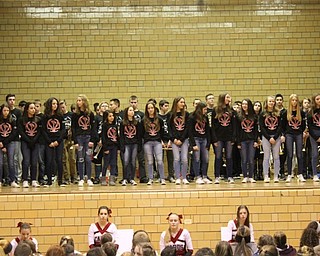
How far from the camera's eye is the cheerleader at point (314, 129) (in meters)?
14.3

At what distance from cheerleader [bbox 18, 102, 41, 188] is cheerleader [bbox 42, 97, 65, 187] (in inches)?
7.2

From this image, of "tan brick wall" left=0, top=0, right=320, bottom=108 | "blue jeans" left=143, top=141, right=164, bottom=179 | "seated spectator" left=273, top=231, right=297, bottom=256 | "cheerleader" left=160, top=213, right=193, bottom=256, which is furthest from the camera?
"tan brick wall" left=0, top=0, right=320, bottom=108

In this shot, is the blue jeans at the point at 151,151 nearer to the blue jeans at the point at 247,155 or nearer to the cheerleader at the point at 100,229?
the blue jeans at the point at 247,155

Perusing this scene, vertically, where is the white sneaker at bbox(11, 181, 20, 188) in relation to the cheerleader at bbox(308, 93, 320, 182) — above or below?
below

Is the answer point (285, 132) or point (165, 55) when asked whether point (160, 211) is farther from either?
point (165, 55)

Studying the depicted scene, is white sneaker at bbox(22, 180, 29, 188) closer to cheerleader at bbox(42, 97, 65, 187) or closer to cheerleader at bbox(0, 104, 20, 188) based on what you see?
cheerleader at bbox(0, 104, 20, 188)

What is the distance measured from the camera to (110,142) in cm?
1448

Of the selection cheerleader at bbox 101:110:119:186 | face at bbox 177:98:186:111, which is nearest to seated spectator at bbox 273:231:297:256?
face at bbox 177:98:186:111

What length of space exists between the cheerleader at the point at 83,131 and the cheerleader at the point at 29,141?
2.47 feet

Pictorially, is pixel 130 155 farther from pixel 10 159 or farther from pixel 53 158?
pixel 10 159

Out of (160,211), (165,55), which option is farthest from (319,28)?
(160,211)

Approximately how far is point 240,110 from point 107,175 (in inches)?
135

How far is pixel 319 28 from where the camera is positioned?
60.8 feet

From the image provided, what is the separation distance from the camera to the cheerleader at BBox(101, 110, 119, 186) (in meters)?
14.5
